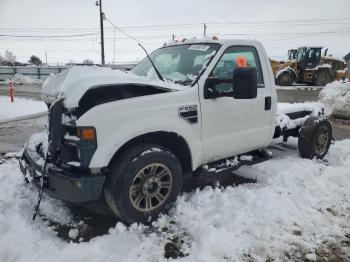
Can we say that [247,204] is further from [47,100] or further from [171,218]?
[47,100]

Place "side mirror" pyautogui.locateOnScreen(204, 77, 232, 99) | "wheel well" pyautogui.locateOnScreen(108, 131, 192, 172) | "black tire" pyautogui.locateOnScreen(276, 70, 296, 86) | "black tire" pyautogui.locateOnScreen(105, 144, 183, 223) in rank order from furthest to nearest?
"black tire" pyautogui.locateOnScreen(276, 70, 296, 86), "side mirror" pyautogui.locateOnScreen(204, 77, 232, 99), "wheel well" pyautogui.locateOnScreen(108, 131, 192, 172), "black tire" pyautogui.locateOnScreen(105, 144, 183, 223)

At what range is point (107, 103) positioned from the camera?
3.30 metres

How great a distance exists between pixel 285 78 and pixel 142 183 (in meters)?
22.5

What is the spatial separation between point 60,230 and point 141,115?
1481mm

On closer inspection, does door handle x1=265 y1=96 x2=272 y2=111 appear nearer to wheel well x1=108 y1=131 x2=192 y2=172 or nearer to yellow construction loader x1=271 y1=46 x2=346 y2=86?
wheel well x1=108 y1=131 x2=192 y2=172

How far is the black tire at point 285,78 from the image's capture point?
78.8 ft

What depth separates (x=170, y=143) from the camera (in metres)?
3.93

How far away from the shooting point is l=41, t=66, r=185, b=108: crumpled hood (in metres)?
3.30

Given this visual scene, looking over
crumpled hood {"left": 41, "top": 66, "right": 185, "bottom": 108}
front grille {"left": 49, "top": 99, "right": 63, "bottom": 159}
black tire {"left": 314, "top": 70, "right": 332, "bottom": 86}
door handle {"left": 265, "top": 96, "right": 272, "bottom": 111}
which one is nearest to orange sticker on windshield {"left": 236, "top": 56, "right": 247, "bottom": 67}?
door handle {"left": 265, "top": 96, "right": 272, "bottom": 111}

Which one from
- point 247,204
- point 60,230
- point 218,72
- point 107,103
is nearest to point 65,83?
point 107,103

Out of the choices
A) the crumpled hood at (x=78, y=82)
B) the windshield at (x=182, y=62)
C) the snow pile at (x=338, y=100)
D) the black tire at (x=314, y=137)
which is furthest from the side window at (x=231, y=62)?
the snow pile at (x=338, y=100)

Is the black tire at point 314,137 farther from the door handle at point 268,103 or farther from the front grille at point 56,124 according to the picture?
the front grille at point 56,124

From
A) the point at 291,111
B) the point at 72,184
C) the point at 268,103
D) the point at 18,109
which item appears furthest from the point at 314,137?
the point at 18,109

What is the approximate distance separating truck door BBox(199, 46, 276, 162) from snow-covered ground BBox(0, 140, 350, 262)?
1.83ft
